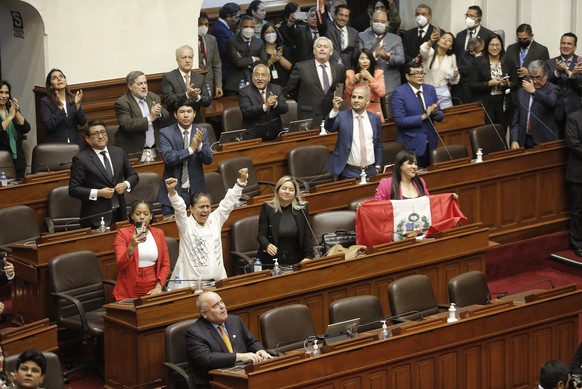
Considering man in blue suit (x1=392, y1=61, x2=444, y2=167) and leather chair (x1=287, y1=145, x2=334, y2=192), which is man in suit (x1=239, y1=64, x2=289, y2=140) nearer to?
leather chair (x1=287, y1=145, x2=334, y2=192)

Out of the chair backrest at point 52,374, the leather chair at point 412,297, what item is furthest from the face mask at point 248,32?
the chair backrest at point 52,374

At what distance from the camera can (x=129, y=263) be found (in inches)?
277

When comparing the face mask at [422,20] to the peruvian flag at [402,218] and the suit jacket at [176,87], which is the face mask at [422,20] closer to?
the suit jacket at [176,87]

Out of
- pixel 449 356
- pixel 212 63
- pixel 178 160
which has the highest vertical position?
pixel 212 63

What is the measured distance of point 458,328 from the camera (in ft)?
21.6

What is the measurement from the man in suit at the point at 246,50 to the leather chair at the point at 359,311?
11.7 feet

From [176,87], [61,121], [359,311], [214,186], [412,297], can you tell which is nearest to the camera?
[359,311]

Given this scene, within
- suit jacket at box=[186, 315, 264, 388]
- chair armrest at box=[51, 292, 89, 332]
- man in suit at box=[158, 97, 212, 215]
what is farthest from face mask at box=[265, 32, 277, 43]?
suit jacket at box=[186, 315, 264, 388]

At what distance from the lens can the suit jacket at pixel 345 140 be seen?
8391 millimetres

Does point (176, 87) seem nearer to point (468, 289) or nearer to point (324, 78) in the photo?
point (324, 78)

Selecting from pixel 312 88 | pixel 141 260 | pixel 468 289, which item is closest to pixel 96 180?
pixel 141 260

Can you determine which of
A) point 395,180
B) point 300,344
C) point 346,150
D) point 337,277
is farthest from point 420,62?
point 300,344

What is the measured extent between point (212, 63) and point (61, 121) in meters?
1.74

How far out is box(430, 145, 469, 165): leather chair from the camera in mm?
8805
